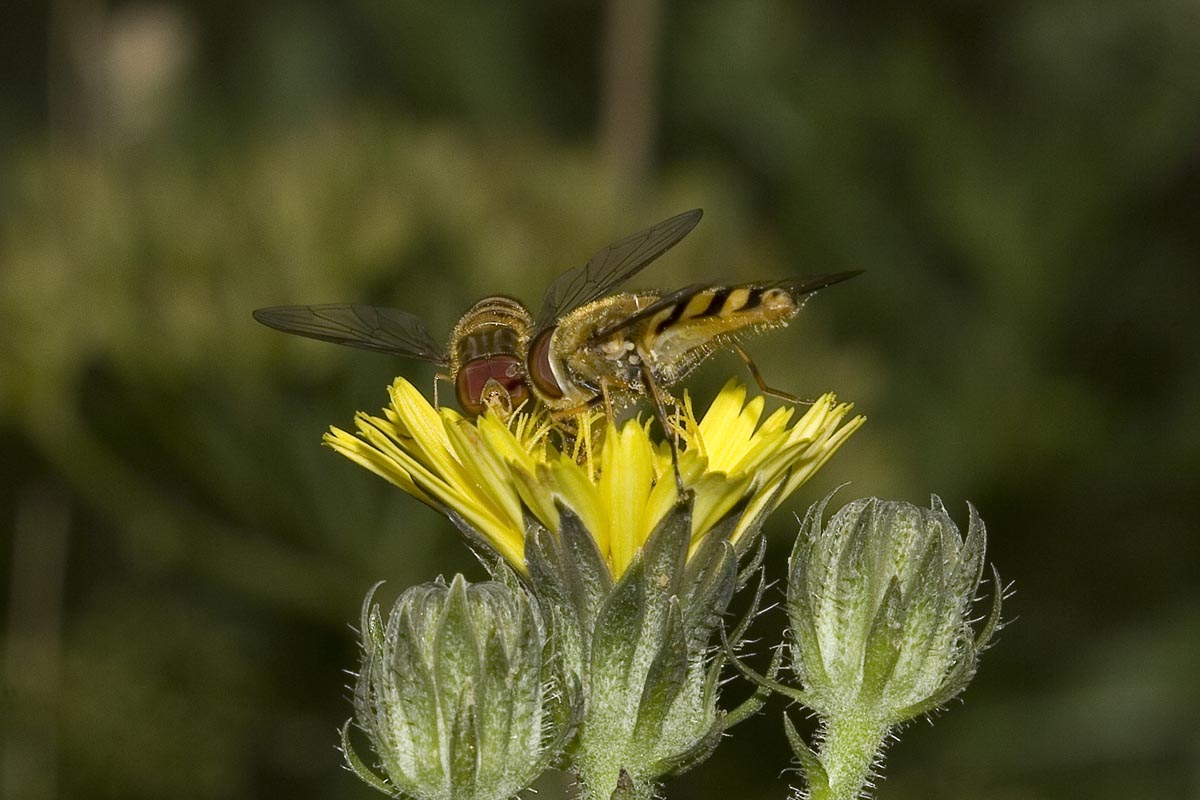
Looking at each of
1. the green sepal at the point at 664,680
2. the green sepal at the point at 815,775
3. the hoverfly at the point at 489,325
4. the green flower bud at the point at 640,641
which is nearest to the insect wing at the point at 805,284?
the hoverfly at the point at 489,325

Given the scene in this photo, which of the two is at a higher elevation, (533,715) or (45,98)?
(45,98)

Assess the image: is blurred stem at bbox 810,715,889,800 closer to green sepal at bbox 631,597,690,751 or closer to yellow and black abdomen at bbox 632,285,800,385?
green sepal at bbox 631,597,690,751

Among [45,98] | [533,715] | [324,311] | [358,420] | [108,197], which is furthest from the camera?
[45,98]

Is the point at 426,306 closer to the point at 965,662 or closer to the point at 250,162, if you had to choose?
the point at 250,162

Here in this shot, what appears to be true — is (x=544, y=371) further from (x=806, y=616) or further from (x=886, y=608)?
(x=886, y=608)

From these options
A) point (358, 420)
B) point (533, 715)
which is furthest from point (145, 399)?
point (533, 715)

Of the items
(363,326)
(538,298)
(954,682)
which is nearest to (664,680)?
(954,682)
